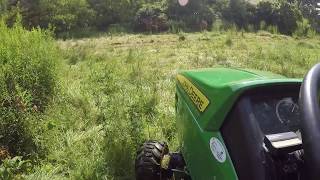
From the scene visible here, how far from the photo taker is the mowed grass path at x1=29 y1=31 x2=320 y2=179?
3754 millimetres

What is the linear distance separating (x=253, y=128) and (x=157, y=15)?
1591cm

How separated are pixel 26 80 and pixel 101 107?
2.99 ft

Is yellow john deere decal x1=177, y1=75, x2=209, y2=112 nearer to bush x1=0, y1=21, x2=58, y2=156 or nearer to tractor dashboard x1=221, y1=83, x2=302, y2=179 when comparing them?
tractor dashboard x1=221, y1=83, x2=302, y2=179

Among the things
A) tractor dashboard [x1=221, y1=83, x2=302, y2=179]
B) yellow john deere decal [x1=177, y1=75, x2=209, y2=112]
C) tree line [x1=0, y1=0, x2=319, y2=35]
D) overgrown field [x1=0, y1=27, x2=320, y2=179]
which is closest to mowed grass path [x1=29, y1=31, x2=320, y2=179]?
overgrown field [x1=0, y1=27, x2=320, y2=179]

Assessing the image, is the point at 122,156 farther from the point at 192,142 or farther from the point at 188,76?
the point at 192,142

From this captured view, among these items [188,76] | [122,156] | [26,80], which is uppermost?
[188,76]

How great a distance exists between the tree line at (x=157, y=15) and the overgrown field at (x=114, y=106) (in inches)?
176

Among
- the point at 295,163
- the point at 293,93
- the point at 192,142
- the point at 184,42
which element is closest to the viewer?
the point at 295,163

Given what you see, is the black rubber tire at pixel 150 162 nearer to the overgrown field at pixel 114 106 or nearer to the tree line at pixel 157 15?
the overgrown field at pixel 114 106

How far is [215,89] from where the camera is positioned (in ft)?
6.32

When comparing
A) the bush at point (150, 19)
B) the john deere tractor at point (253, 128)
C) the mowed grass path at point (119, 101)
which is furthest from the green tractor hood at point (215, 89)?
the bush at point (150, 19)

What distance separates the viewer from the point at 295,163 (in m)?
1.56

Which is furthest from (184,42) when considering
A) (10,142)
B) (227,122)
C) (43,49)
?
(227,122)

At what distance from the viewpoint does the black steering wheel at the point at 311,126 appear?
3.61ft
